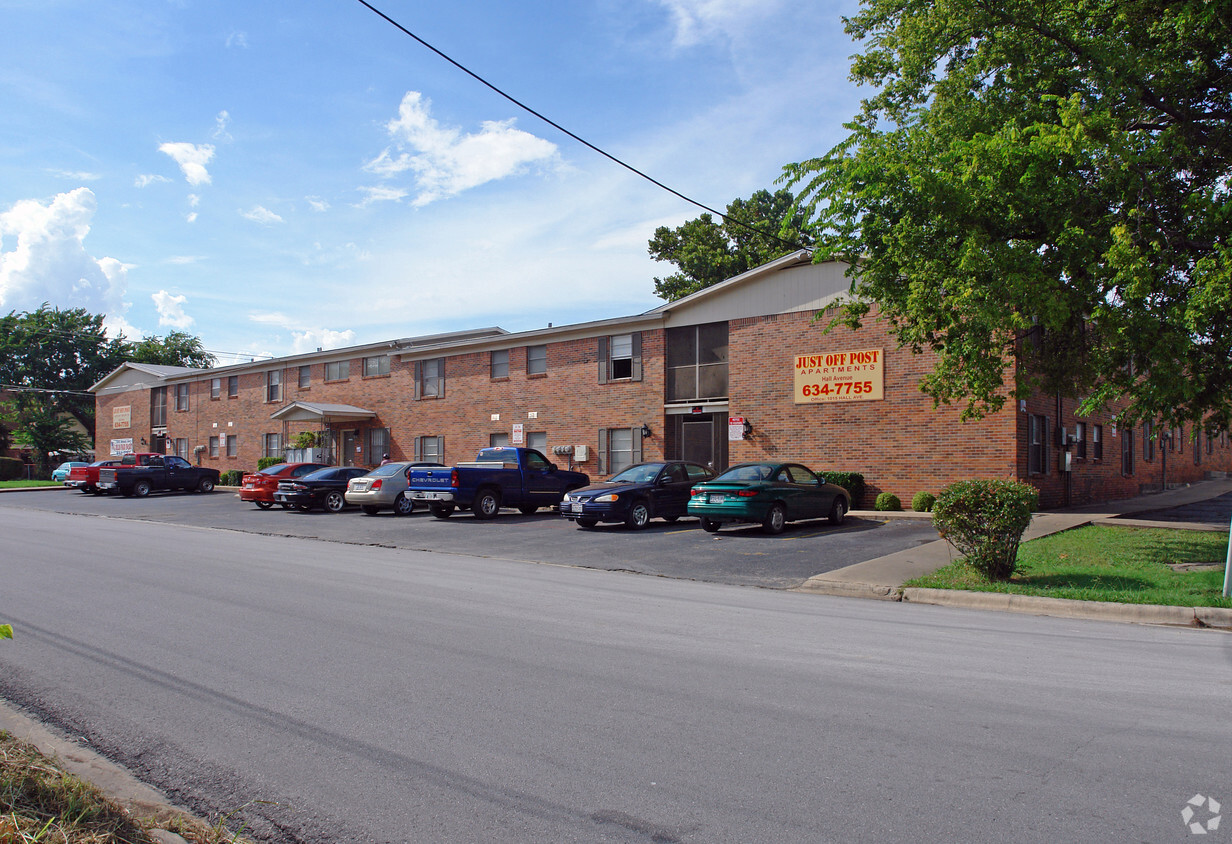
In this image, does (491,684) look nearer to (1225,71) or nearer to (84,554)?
(84,554)

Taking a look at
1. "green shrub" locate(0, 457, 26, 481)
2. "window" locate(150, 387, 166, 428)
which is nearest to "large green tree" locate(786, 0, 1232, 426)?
"window" locate(150, 387, 166, 428)

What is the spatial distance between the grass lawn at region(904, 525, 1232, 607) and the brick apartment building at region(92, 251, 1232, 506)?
6.80 ft

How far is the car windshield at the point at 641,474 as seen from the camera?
18.8 metres

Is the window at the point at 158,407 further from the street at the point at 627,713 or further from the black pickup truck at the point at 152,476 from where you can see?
the street at the point at 627,713

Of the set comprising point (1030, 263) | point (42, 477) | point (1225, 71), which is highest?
point (1225, 71)

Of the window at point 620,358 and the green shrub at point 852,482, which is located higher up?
the window at point 620,358

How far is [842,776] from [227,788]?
3.09 m

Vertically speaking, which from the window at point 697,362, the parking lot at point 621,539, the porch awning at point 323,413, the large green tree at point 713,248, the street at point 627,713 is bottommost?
the parking lot at point 621,539

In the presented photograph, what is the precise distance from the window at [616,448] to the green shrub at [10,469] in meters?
46.0

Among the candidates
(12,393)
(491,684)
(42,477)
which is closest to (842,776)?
(491,684)

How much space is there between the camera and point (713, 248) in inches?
1837

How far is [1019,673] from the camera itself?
20.3 feet

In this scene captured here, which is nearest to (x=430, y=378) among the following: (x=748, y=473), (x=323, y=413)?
(x=323, y=413)

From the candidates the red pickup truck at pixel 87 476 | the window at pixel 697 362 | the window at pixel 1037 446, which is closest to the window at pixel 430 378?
the window at pixel 697 362
